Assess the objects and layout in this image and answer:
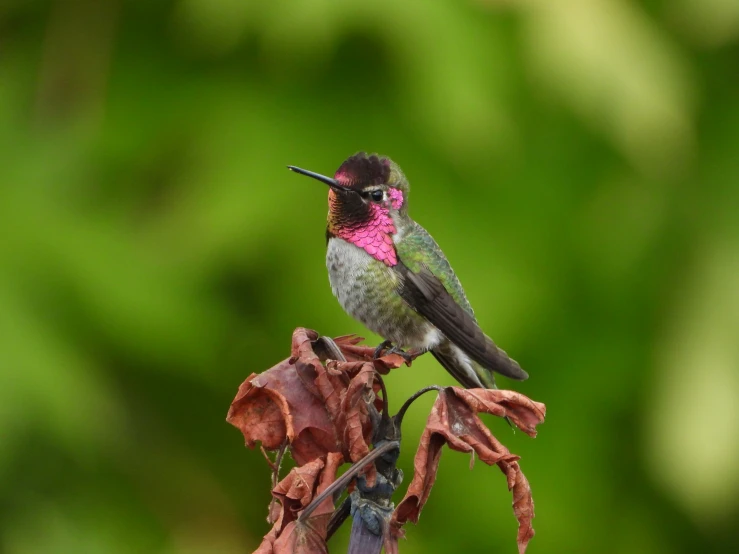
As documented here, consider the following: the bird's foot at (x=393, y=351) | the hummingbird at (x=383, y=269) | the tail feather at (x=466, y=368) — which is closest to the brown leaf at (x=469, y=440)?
the bird's foot at (x=393, y=351)

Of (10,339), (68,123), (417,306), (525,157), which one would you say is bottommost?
(10,339)

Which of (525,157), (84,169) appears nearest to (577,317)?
(525,157)

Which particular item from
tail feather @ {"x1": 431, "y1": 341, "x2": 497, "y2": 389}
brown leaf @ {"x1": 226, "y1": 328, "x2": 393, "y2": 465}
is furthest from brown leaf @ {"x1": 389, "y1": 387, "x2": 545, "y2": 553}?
tail feather @ {"x1": 431, "y1": 341, "x2": 497, "y2": 389}

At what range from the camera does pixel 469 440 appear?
1.88 metres

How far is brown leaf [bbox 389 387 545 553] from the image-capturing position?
6.03ft

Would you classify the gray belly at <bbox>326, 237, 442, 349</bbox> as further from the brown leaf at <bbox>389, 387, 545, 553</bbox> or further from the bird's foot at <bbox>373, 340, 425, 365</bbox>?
the brown leaf at <bbox>389, 387, 545, 553</bbox>

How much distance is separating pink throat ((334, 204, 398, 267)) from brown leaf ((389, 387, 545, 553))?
1095 mm

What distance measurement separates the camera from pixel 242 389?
6.70 ft

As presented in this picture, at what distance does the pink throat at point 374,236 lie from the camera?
9.76ft

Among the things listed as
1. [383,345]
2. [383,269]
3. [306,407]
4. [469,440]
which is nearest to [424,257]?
[383,269]

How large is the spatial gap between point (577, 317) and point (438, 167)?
3.59 ft

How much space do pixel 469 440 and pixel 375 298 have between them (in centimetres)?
112

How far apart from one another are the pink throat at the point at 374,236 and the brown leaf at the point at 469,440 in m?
1.09

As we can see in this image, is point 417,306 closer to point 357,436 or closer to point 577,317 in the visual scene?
point 357,436
